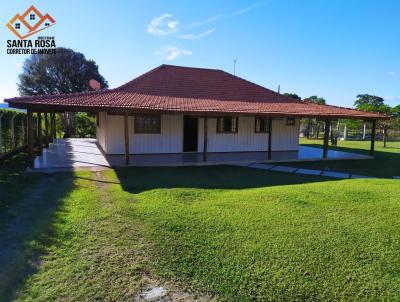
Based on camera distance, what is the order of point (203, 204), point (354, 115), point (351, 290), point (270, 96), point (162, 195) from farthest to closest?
1. point (270, 96)
2. point (354, 115)
3. point (162, 195)
4. point (203, 204)
5. point (351, 290)

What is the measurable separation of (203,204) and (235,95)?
919 cm

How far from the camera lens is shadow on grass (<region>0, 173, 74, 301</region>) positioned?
10.9 ft

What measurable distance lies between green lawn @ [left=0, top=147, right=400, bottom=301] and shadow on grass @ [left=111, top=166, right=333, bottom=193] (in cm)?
41

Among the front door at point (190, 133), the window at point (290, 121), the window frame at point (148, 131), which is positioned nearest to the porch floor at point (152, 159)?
the front door at point (190, 133)

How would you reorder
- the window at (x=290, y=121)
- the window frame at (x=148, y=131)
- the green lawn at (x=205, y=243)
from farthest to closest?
the window at (x=290, y=121), the window frame at (x=148, y=131), the green lawn at (x=205, y=243)

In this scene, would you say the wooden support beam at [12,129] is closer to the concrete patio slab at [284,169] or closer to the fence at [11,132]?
the fence at [11,132]

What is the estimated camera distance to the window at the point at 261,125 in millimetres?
14055

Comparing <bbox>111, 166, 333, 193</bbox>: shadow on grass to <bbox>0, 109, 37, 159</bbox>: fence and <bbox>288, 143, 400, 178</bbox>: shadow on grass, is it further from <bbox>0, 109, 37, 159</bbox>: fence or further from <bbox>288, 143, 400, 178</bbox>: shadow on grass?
<bbox>0, 109, 37, 159</bbox>: fence

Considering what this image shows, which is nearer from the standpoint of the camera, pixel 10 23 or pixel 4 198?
pixel 4 198

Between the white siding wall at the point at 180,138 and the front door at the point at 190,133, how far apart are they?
196 mm

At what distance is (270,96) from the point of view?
14961 millimetres

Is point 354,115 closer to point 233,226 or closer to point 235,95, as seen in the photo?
point 235,95

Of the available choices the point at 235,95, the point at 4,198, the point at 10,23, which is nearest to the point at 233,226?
the point at 4,198

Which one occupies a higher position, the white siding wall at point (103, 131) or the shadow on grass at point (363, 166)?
the white siding wall at point (103, 131)
